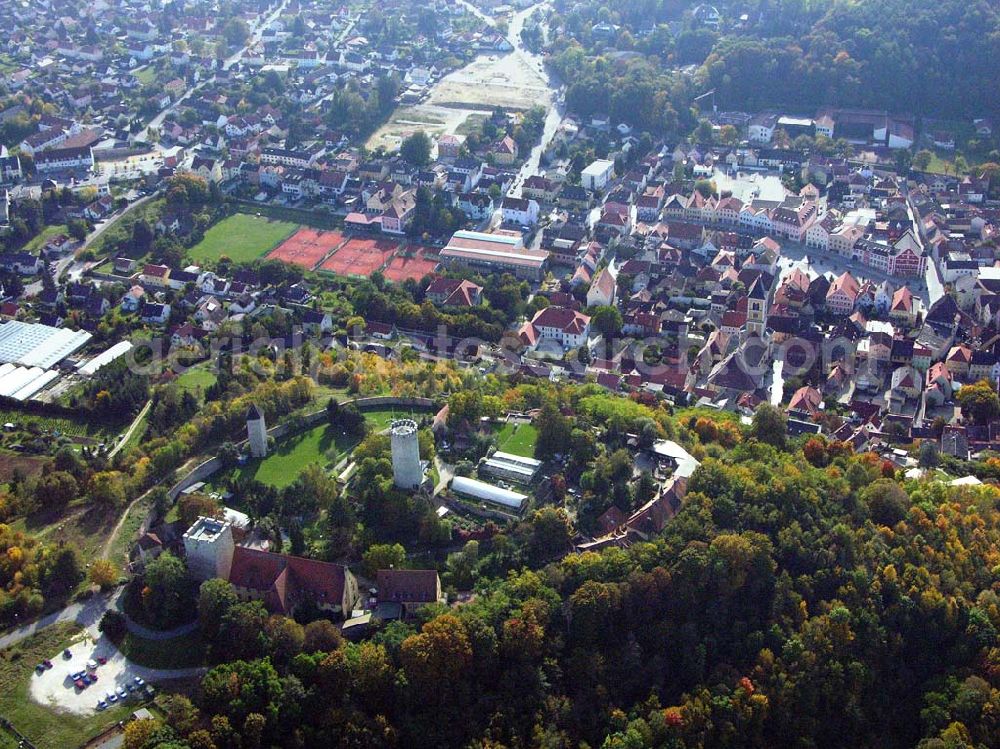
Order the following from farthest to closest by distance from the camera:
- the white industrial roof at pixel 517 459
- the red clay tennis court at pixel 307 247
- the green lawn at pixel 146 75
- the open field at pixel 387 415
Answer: the green lawn at pixel 146 75 → the red clay tennis court at pixel 307 247 → the open field at pixel 387 415 → the white industrial roof at pixel 517 459

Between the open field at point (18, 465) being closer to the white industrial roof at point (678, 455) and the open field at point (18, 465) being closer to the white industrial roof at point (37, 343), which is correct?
the white industrial roof at point (37, 343)

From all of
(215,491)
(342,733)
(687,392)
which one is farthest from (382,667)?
(687,392)

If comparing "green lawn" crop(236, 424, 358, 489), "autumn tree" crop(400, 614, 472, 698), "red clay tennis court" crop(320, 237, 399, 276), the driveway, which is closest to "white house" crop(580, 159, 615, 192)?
"red clay tennis court" crop(320, 237, 399, 276)

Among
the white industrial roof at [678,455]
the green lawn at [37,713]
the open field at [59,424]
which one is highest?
the white industrial roof at [678,455]

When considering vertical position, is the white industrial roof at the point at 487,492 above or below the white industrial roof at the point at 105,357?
above

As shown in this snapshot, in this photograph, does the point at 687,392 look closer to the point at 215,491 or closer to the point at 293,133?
the point at 215,491

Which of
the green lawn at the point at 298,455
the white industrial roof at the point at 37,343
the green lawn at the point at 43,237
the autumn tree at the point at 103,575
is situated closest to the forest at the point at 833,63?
the green lawn at the point at 43,237

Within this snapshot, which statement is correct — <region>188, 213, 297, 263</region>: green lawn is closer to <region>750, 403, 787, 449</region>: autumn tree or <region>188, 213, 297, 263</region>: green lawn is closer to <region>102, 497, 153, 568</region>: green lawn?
<region>102, 497, 153, 568</region>: green lawn
